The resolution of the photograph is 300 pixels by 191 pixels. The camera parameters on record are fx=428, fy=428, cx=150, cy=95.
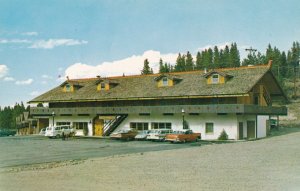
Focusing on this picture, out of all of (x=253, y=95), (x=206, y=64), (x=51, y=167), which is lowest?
(x=51, y=167)

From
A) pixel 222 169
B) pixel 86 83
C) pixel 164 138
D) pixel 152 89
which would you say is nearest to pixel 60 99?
pixel 86 83

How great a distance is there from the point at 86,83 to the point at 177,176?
4881cm

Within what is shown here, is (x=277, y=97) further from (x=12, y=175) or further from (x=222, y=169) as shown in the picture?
(x=12, y=175)

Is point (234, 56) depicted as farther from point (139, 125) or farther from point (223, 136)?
point (223, 136)

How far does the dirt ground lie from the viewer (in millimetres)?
15305

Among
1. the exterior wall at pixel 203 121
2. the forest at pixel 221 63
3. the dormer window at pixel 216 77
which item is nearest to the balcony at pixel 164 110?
the exterior wall at pixel 203 121

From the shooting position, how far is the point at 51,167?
22.0m

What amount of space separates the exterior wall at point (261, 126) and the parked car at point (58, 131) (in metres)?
23.4

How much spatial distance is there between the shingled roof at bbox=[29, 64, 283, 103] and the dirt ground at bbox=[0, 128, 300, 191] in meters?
23.5

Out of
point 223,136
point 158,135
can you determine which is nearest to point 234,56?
point 223,136

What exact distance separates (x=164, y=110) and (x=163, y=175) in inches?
1275

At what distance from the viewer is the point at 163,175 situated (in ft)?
59.6

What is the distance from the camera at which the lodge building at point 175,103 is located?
157 ft

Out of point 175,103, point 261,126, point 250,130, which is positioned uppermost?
point 175,103
